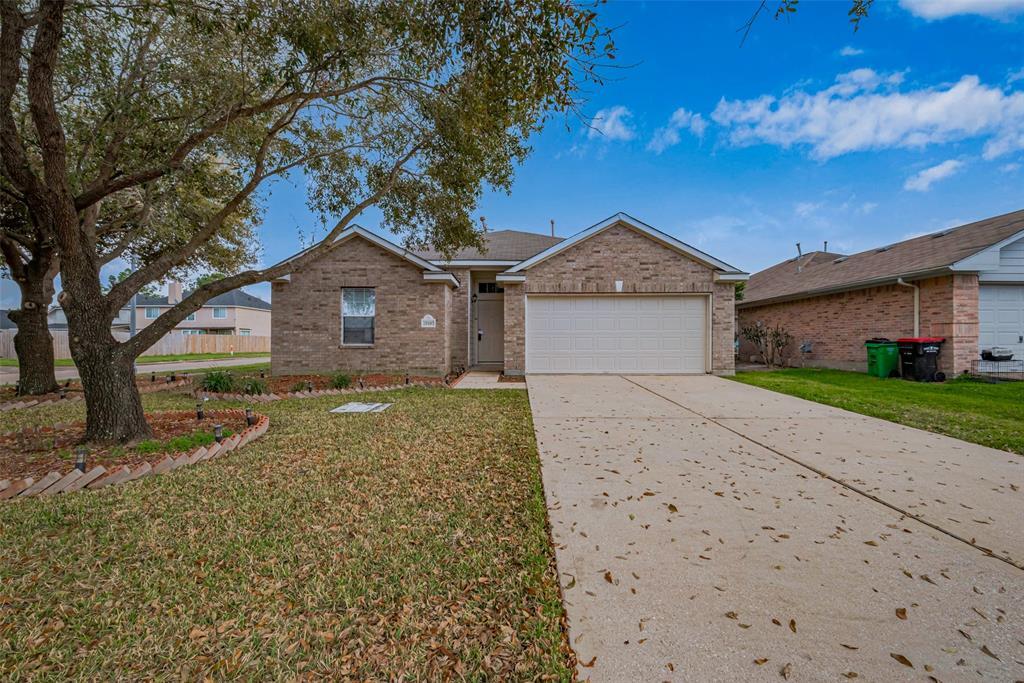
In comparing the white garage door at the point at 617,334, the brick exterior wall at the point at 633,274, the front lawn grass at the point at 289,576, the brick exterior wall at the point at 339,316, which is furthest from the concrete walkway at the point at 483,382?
the front lawn grass at the point at 289,576

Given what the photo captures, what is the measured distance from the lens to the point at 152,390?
30.6 feet

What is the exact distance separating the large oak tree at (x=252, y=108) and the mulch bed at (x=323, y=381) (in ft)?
11.5

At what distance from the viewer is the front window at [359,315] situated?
11.6 meters

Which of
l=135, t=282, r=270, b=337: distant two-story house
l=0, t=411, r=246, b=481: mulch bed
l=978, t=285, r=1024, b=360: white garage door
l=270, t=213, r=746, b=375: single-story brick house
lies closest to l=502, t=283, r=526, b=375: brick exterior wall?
l=270, t=213, r=746, b=375: single-story brick house

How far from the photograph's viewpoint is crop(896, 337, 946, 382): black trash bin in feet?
34.7

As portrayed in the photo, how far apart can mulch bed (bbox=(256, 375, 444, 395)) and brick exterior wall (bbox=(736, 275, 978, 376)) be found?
41.3 feet

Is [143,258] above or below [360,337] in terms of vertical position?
above

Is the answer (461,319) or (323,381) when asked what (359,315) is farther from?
(461,319)

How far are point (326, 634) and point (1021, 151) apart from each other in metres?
18.6

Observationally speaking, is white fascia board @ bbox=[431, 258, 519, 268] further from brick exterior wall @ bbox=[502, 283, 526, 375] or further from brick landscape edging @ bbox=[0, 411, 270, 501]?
brick landscape edging @ bbox=[0, 411, 270, 501]

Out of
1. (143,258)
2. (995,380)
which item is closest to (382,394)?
(143,258)

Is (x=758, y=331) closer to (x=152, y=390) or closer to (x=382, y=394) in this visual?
(x=382, y=394)

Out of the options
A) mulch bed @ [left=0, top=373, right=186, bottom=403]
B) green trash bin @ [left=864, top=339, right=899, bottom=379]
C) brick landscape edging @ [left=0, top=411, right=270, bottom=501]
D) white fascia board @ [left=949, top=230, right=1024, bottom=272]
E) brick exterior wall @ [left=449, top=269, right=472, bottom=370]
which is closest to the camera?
brick landscape edging @ [left=0, top=411, right=270, bottom=501]

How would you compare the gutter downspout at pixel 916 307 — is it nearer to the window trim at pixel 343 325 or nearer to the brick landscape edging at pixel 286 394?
the brick landscape edging at pixel 286 394
